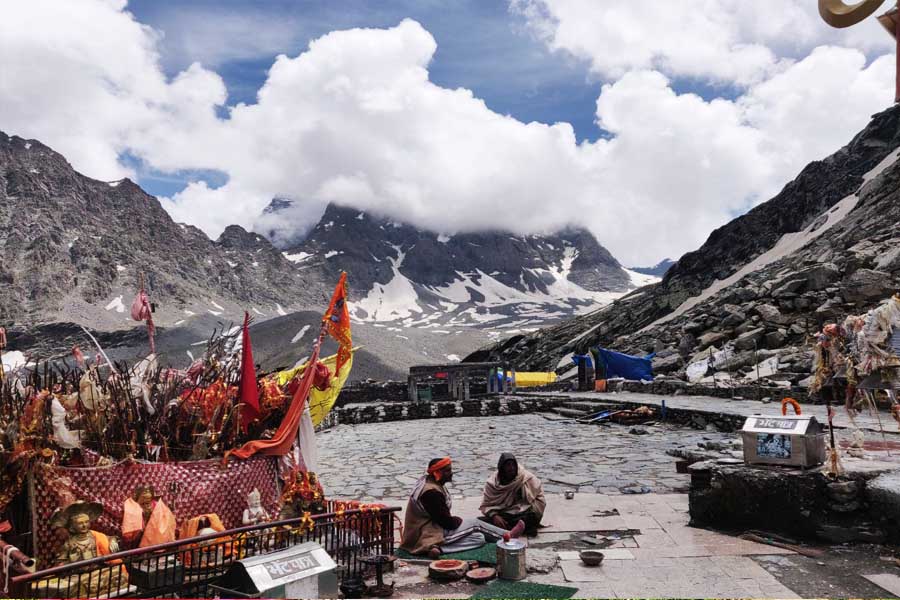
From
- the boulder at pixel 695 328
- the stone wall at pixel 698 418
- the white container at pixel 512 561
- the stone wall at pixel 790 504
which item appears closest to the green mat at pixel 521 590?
the white container at pixel 512 561

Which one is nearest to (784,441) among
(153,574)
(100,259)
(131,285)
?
(153,574)

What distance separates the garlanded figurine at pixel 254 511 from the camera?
20.8ft

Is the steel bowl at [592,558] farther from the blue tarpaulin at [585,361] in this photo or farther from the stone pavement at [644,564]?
the blue tarpaulin at [585,361]

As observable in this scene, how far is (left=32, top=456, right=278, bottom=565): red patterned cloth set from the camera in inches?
214

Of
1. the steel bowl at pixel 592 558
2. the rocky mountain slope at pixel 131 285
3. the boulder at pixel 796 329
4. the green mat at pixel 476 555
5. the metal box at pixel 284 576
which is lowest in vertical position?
the green mat at pixel 476 555

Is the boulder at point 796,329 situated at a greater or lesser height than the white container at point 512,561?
greater

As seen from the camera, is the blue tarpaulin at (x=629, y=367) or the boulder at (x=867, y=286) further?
the blue tarpaulin at (x=629, y=367)

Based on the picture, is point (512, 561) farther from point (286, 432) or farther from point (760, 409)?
point (760, 409)

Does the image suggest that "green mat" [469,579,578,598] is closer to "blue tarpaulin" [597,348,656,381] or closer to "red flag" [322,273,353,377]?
"red flag" [322,273,353,377]

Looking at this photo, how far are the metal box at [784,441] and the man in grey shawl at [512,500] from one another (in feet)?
7.70

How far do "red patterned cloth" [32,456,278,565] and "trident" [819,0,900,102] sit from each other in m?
6.34

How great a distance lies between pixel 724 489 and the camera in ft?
22.7

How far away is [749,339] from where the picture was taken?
2853 cm

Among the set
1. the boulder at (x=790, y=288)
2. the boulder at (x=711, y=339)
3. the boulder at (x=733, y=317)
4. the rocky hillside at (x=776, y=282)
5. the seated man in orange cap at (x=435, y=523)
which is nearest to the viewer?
the seated man in orange cap at (x=435, y=523)
